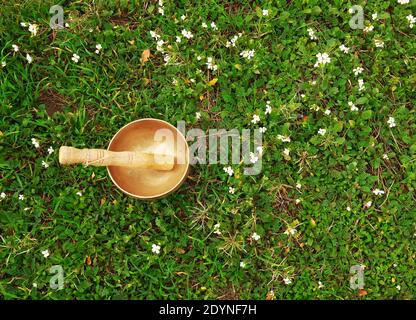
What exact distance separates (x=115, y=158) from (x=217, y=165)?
79 cm

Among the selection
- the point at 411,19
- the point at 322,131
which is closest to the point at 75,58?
the point at 322,131

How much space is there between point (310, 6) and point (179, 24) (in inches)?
41.1

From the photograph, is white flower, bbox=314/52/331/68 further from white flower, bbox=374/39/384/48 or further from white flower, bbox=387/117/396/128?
white flower, bbox=387/117/396/128

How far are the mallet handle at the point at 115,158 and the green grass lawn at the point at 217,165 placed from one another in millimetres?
338

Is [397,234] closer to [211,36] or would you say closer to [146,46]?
[211,36]

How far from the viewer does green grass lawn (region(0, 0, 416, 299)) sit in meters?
3.16

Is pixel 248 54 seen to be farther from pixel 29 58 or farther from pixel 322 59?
pixel 29 58

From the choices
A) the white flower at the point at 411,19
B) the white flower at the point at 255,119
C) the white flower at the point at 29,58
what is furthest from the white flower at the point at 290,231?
Answer: the white flower at the point at 29,58

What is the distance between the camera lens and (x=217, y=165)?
3293mm

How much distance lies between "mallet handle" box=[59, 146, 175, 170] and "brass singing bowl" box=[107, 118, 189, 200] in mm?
97

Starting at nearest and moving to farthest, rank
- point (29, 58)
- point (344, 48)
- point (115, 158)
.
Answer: point (115, 158), point (29, 58), point (344, 48)

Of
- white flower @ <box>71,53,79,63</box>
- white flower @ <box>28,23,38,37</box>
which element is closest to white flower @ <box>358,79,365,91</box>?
white flower @ <box>71,53,79,63</box>

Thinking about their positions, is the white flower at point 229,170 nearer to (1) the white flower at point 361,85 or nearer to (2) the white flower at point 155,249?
(2) the white flower at point 155,249

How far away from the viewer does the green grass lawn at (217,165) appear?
3.16 metres
